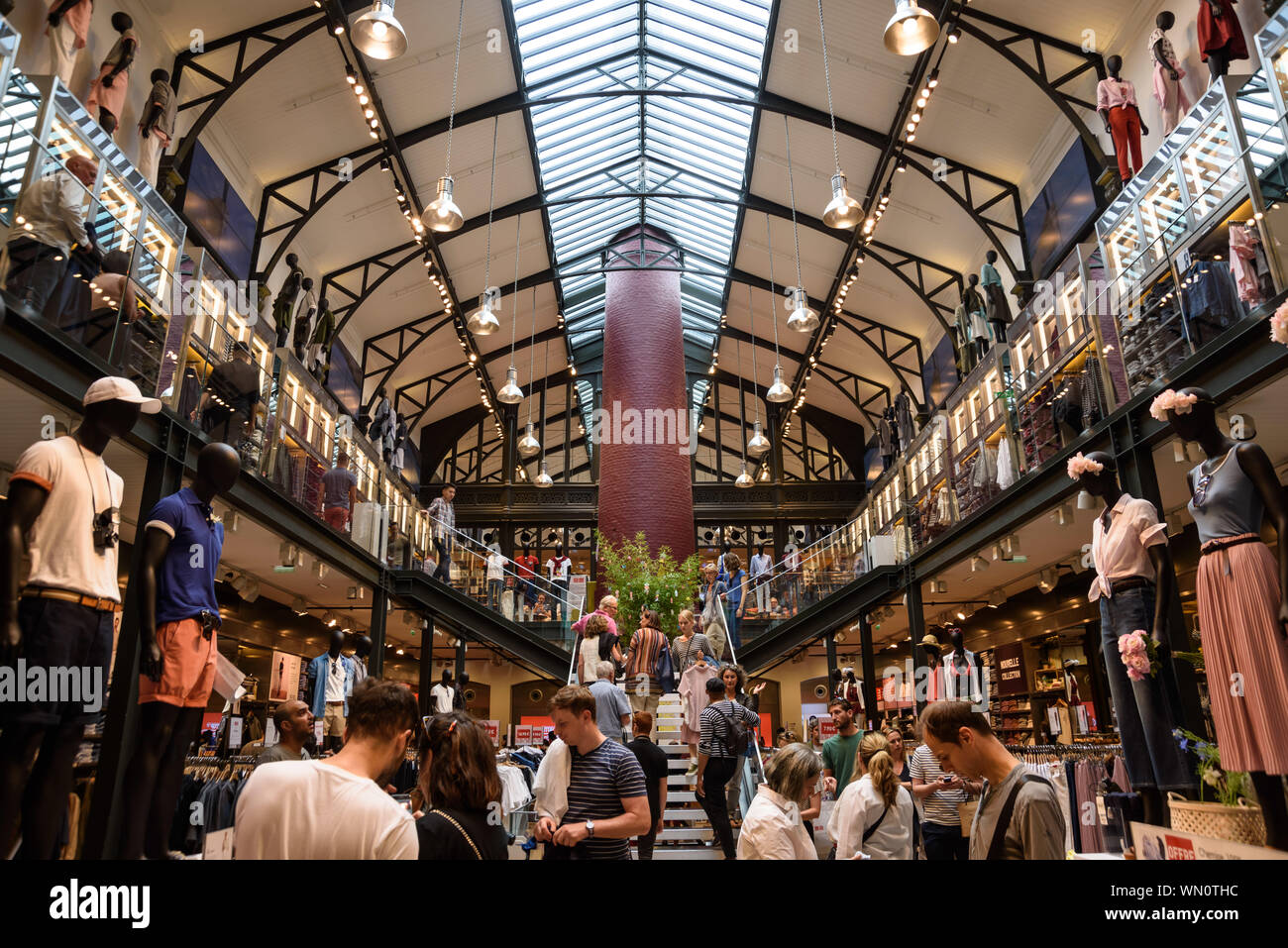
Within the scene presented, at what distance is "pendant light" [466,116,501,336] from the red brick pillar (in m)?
3.31

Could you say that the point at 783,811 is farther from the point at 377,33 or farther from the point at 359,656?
the point at 359,656

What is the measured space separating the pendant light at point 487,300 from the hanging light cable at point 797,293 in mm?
4378

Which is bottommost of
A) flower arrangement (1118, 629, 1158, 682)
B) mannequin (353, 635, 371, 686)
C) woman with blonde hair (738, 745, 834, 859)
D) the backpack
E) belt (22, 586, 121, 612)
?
woman with blonde hair (738, 745, 834, 859)

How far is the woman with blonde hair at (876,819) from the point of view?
382cm

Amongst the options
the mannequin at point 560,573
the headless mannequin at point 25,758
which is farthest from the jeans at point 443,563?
the headless mannequin at point 25,758

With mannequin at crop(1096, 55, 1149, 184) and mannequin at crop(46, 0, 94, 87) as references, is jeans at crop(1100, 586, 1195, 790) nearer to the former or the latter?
mannequin at crop(1096, 55, 1149, 184)

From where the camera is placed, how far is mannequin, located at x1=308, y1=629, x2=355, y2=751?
320 inches

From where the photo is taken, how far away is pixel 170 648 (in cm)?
376

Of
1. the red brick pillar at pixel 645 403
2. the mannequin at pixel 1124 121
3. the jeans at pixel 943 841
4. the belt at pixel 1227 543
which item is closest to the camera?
the belt at pixel 1227 543

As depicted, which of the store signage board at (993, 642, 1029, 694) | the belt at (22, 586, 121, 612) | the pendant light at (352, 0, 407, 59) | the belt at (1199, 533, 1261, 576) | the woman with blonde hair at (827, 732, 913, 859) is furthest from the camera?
the store signage board at (993, 642, 1029, 694)

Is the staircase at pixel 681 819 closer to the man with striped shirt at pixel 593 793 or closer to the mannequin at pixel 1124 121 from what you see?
the man with striped shirt at pixel 593 793

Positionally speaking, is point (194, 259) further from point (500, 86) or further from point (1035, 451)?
point (1035, 451)

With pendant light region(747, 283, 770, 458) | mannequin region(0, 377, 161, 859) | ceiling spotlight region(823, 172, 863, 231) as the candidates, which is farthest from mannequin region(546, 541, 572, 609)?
mannequin region(0, 377, 161, 859)

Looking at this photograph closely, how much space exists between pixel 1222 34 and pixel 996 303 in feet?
22.8
